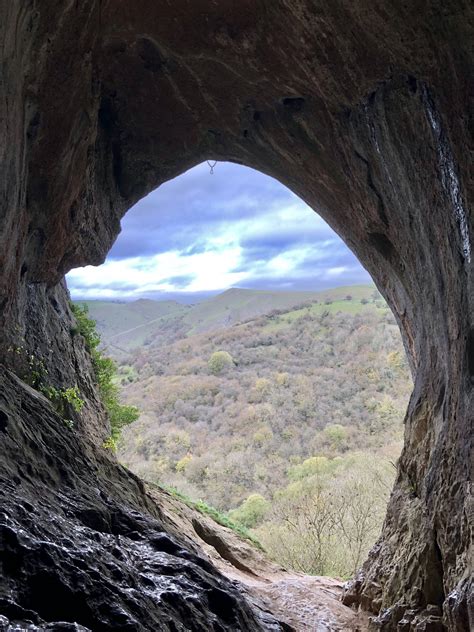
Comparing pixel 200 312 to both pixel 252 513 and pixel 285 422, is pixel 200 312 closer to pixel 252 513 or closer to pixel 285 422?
pixel 285 422

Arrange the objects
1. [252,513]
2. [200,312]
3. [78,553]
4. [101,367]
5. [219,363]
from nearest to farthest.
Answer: [78,553]
[101,367]
[252,513]
[219,363]
[200,312]

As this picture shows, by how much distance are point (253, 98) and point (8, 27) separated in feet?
19.6

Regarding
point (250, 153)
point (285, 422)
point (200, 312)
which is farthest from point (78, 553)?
point (200, 312)

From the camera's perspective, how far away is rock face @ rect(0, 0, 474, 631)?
18.1 ft

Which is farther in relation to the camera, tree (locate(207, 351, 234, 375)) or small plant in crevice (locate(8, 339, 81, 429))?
tree (locate(207, 351, 234, 375))

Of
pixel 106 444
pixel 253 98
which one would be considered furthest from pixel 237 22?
pixel 106 444

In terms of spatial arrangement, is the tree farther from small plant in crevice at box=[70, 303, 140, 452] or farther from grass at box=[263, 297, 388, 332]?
small plant in crevice at box=[70, 303, 140, 452]

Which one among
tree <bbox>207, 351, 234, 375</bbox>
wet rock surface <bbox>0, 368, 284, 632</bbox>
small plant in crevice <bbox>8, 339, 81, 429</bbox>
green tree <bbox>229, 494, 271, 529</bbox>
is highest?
small plant in crevice <bbox>8, 339, 81, 429</bbox>

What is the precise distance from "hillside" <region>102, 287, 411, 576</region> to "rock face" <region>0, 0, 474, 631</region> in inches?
636

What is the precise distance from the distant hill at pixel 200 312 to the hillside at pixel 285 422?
411 inches

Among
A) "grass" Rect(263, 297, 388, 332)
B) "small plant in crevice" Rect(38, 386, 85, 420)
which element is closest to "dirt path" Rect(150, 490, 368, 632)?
"small plant in crevice" Rect(38, 386, 85, 420)

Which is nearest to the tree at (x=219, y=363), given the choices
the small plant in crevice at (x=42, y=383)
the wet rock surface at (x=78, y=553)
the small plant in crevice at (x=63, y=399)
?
the small plant in crevice at (x=63, y=399)

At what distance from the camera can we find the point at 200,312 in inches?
5960

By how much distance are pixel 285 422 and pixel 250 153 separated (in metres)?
56.3
